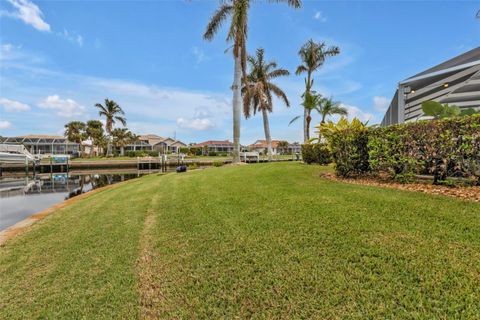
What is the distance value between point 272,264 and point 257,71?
22.1m

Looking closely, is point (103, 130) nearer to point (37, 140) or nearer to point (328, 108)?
point (37, 140)

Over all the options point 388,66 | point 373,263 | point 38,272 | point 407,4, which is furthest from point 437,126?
point 388,66

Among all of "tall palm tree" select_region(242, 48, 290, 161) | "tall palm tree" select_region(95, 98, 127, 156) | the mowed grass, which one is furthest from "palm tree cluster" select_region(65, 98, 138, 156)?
the mowed grass

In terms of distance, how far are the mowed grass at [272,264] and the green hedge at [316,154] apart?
609cm

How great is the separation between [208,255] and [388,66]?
1540 centimetres

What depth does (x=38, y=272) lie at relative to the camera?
10.3ft

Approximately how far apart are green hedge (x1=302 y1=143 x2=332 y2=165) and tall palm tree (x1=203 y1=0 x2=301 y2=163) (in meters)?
4.88

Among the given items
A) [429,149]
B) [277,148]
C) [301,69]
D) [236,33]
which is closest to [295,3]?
[236,33]

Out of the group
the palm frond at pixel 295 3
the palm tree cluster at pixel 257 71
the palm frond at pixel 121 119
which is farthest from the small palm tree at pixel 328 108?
the palm frond at pixel 121 119

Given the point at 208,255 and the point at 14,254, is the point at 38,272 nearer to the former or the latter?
the point at 14,254

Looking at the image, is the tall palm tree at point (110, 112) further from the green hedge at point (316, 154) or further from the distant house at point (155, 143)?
the green hedge at point (316, 154)

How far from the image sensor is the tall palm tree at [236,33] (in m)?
13.6

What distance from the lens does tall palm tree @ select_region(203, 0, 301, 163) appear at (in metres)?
A: 13.6

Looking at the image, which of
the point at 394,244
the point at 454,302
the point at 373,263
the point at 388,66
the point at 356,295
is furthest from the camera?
the point at 388,66
